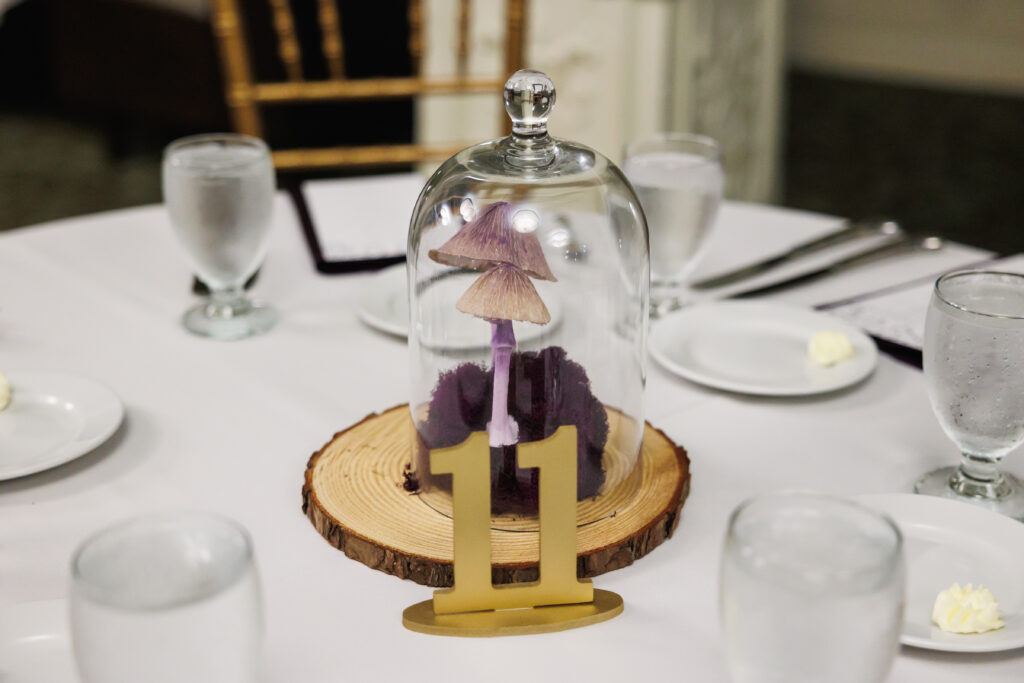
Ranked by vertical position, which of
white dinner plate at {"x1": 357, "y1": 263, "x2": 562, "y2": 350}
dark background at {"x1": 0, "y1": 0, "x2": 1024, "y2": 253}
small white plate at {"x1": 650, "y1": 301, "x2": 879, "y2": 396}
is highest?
white dinner plate at {"x1": 357, "y1": 263, "x2": 562, "y2": 350}

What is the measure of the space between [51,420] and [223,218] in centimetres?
24

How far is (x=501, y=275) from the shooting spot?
65 centimetres

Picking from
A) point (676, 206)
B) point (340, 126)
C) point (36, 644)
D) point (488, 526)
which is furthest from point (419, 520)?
point (340, 126)

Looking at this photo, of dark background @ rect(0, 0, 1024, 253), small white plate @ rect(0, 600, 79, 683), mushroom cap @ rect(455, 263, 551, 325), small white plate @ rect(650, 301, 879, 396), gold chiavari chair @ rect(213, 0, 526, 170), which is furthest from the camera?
dark background @ rect(0, 0, 1024, 253)

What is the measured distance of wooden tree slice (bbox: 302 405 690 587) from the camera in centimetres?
64

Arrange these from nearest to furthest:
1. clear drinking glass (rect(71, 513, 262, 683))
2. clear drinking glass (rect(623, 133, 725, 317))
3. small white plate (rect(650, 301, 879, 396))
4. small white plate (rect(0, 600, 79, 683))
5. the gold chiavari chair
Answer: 1. clear drinking glass (rect(71, 513, 262, 683))
2. small white plate (rect(0, 600, 79, 683))
3. small white plate (rect(650, 301, 879, 396))
4. clear drinking glass (rect(623, 133, 725, 317))
5. the gold chiavari chair

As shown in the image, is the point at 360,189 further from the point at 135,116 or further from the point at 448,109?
the point at 135,116

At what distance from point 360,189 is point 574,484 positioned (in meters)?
0.82

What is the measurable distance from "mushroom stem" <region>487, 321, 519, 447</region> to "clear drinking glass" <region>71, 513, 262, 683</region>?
234 millimetres

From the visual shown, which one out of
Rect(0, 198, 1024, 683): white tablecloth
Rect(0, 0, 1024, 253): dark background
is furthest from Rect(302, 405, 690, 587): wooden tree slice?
Rect(0, 0, 1024, 253): dark background

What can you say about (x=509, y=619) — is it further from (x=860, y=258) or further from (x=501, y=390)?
(x=860, y=258)

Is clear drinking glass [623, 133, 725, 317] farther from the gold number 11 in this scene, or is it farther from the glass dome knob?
the gold number 11

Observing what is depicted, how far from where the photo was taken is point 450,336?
78cm

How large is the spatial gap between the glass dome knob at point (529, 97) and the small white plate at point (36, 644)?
392 millimetres
